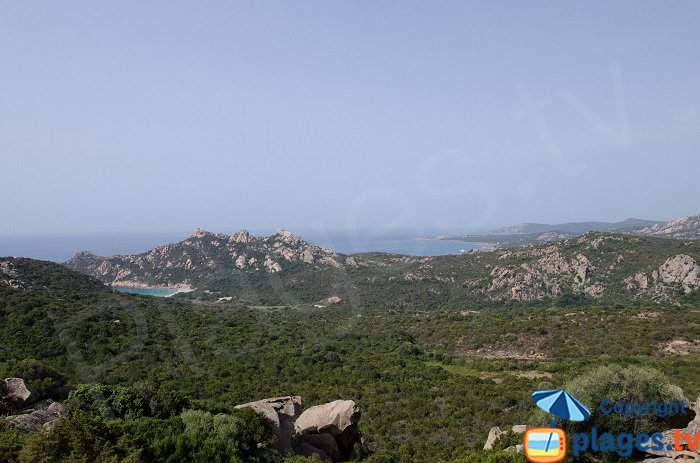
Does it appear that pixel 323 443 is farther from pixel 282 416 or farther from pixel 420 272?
pixel 420 272

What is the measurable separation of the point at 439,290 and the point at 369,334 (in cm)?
3530

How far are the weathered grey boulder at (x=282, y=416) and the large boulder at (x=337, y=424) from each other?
56 centimetres

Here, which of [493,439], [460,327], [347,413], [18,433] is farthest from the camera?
[460,327]

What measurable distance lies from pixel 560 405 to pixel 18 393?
48.3 feet

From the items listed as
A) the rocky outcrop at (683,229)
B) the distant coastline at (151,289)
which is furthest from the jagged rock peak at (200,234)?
the rocky outcrop at (683,229)

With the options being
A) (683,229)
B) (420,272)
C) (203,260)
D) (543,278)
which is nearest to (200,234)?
(203,260)

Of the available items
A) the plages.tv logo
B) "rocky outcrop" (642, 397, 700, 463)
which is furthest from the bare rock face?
the plages.tv logo

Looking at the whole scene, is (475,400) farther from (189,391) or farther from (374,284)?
(374,284)

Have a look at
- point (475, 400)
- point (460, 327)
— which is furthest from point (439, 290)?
point (475, 400)

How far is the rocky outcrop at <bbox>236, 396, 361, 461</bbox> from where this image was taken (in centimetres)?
1307

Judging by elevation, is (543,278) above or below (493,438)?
below

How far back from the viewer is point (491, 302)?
62969mm

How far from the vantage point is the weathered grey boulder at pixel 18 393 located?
1201 cm

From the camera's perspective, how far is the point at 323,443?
1370cm
